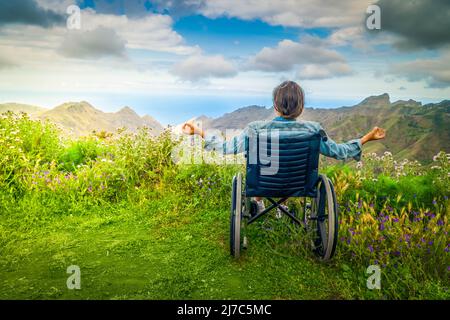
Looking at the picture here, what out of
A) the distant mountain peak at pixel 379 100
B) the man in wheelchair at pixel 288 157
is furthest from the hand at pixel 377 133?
the distant mountain peak at pixel 379 100

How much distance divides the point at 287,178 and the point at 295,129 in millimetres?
439

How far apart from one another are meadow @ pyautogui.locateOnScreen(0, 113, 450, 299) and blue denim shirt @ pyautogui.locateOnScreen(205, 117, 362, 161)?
0.76 metres

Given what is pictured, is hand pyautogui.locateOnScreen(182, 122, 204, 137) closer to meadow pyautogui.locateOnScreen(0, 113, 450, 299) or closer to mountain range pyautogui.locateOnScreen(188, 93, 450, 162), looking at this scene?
meadow pyautogui.locateOnScreen(0, 113, 450, 299)

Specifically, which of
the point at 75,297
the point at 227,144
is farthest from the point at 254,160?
the point at 75,297

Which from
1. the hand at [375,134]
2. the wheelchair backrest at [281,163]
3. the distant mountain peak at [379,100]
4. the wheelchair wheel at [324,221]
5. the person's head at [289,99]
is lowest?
the wheelchair wheel at [324,221]

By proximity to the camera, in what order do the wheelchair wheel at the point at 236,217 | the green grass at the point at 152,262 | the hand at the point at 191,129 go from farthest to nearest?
the hand at the point at 191,129 → the wheelchair wheel at the point at 236,217 → the green grass at the point at 152,262

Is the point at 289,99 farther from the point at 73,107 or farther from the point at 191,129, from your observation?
the point at 73,107

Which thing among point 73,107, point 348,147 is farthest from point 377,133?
point 73,107

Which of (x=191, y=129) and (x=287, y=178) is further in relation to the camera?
(x=191, y=129)

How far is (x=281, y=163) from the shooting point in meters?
3.24

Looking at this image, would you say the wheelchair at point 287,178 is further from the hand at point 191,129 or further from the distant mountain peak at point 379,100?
the distant mountain peak at point 379,100

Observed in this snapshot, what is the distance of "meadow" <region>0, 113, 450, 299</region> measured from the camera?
10.1ft

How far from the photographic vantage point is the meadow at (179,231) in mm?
3074

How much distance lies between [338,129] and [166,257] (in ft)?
331
